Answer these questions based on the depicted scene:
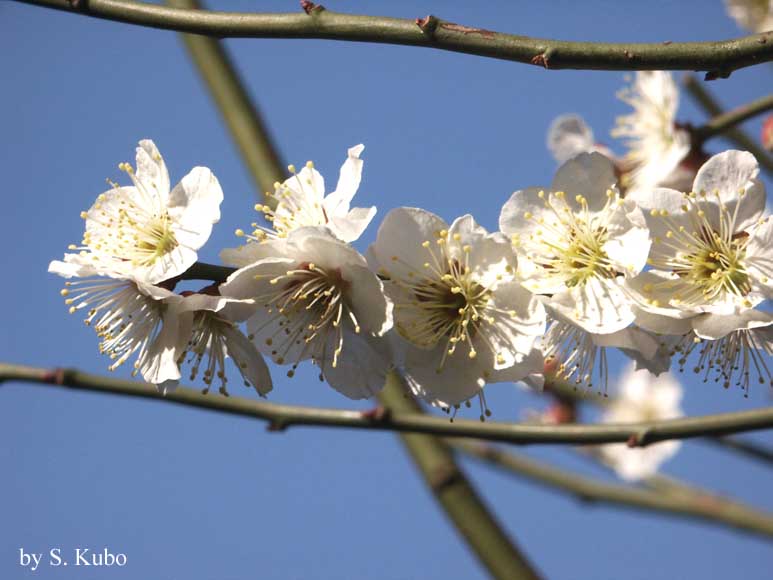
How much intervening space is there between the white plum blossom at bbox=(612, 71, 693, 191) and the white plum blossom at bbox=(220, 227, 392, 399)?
1070 mm

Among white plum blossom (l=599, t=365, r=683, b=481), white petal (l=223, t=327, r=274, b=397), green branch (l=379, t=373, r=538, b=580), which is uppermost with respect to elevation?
white petal (l=223, t=327, r=274, b=397)

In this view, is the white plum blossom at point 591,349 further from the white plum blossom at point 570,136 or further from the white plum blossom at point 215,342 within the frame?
the white plum blossom at point 570,136

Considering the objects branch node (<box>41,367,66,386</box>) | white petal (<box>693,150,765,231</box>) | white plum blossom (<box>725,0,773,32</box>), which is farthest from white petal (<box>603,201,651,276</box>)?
white plum blossom (<box>725,0,773,32</box>)

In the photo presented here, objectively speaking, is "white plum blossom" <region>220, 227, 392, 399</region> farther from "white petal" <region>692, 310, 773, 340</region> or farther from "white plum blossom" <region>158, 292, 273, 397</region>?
"white petal" <region>692, 310, 773, 340</region>

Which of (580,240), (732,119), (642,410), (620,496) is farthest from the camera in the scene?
(642,410)

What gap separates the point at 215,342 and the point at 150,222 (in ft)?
0.86

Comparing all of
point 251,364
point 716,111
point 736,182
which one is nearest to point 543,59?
point 736,182

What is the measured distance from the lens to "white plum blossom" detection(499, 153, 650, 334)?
1579mm

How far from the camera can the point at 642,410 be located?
236 inches

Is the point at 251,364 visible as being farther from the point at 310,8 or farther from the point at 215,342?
the point at 310,8

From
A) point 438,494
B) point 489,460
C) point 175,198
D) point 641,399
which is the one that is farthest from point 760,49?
point 641,399

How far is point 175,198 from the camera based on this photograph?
171 cm

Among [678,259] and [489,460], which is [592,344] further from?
[489,460]

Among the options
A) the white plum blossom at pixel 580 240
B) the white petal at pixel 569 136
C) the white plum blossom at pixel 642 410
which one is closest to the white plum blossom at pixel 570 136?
the white petal at pixel 569 136
